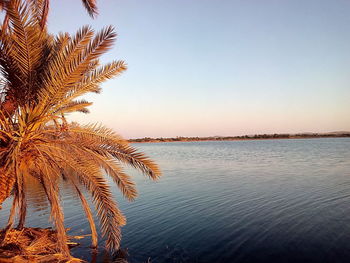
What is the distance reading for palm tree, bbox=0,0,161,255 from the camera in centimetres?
558

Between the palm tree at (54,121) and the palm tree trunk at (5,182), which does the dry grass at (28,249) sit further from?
the palm tree trunk at (5,182)

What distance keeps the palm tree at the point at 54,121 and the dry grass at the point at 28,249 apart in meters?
0.25

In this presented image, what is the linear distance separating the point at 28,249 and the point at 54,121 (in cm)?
331

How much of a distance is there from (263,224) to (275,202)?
11.6 feet

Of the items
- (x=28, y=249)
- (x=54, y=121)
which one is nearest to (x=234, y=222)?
(x=28, y=249)

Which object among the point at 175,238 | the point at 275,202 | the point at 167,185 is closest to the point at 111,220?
the point at 175,238

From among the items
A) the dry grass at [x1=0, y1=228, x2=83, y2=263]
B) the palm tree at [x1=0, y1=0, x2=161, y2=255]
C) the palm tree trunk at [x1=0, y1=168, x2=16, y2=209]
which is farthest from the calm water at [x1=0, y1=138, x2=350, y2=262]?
the palm tree trunk at [x1=0, y1=168, x2=16, y2=209]

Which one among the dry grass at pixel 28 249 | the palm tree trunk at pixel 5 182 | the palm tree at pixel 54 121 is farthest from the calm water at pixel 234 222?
the palm tree trunk at pixel 5 182

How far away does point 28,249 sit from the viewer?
19.1ft

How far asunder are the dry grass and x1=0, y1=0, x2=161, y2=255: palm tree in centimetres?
25

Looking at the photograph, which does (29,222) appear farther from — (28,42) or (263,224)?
(263,224)

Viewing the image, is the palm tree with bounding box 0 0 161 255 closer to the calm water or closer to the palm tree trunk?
the palm tree trunk

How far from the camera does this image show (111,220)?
6.66 metres

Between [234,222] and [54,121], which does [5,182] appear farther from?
[234,222]
